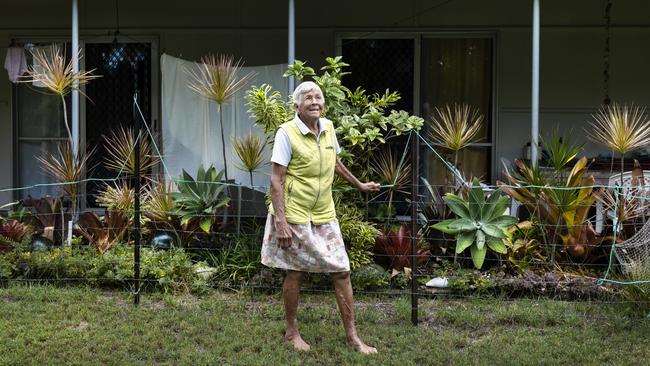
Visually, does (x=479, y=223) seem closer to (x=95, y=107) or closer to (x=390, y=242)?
(x=390, y=242)

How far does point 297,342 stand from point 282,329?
32cm

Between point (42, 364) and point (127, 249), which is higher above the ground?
point (127, 249)

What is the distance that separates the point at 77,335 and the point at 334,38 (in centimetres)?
475

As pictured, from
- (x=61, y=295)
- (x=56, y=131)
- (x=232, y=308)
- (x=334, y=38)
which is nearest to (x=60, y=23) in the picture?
(x=56, y=131)

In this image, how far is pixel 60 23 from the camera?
814 cm

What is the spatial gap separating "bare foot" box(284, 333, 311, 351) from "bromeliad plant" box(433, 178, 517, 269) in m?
1.52

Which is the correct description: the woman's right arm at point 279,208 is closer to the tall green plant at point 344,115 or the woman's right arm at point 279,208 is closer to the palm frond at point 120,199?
the tall green plant at point 344,115

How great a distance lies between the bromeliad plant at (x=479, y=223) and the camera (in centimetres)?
521

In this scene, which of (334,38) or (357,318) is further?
(334,38)

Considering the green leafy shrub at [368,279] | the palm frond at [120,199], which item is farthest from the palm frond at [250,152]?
the green leafy shrub at [368,279]

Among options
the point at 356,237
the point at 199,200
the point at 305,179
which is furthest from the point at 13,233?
the point at 305,179

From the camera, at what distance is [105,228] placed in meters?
6.05

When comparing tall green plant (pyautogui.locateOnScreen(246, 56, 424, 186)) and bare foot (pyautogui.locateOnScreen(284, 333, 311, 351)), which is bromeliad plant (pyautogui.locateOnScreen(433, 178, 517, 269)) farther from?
bare foot (pyautogui.locateOnScreen(284, 333, 311, 351))

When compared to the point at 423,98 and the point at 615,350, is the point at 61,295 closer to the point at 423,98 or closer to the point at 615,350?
the point at 615,350
